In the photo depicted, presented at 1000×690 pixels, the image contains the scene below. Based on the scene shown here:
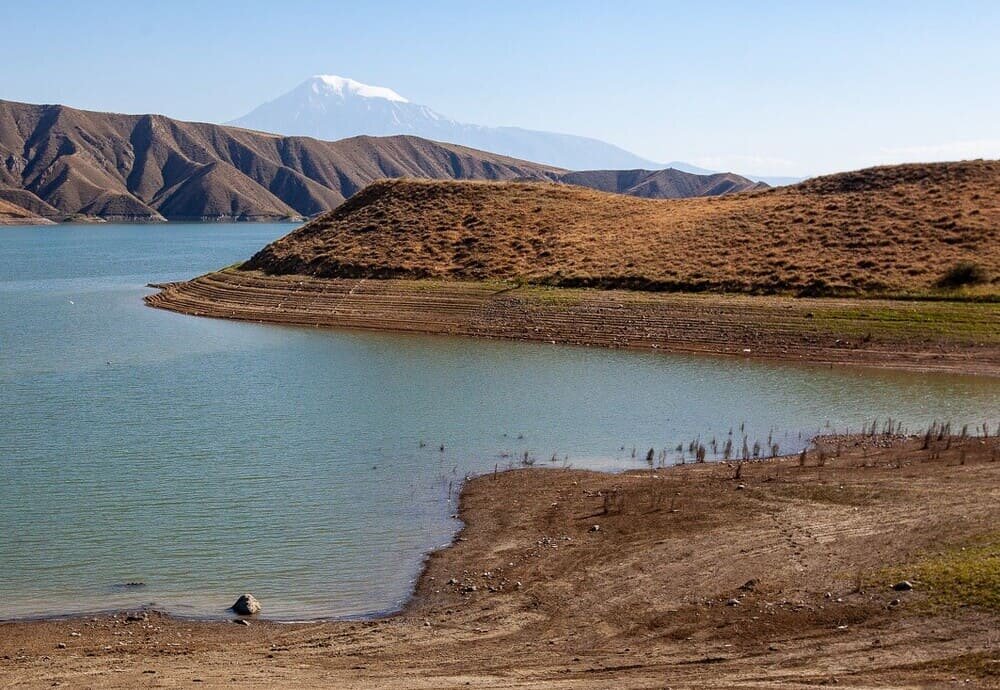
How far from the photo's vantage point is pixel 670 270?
58.6 meters

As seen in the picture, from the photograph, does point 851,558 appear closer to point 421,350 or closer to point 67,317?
point 421,350

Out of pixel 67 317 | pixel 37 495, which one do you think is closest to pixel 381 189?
pixel 67 317

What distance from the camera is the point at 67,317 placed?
6100cm

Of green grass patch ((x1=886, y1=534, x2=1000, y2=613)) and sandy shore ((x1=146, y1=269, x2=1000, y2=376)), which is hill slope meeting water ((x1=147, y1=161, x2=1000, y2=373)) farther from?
green grass patch ((x1=886, y1=534, x2=1000, y2=613))

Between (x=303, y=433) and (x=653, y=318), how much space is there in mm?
26342

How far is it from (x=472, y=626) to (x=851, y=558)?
22.1 ft

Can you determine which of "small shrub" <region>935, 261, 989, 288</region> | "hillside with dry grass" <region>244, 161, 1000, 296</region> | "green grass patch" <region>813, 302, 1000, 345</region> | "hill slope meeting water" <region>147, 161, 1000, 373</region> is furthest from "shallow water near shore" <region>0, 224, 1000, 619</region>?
"small shrub" <region>935, 261, 989, 288</region>

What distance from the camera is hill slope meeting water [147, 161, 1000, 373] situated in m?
47.7

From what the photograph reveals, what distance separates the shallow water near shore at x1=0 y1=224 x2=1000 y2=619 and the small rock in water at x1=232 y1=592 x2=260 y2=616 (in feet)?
0.89

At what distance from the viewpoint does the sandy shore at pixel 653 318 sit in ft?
146

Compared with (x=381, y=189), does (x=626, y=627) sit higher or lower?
lower

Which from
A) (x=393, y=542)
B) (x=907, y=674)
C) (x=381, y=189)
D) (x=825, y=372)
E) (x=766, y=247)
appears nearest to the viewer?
(x=907, y=674)

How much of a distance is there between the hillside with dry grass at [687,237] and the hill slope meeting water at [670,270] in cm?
17

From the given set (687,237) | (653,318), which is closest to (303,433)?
(653,318)
